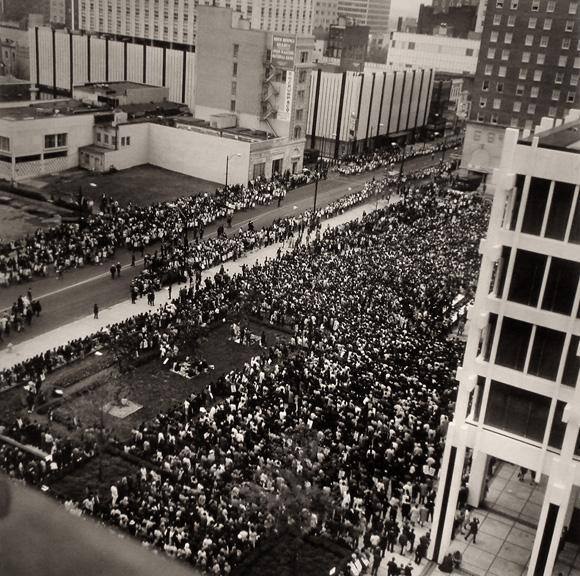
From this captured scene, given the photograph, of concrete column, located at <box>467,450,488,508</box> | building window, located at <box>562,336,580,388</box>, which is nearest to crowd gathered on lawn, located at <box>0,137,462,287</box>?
concrete column, located at <box>467,450,488,508</box>

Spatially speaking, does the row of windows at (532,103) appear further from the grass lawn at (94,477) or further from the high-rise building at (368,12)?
the high-rise building at (368,12)

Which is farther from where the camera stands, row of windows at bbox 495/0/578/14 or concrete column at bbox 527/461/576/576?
row of windows at bbox 495/0/578/14

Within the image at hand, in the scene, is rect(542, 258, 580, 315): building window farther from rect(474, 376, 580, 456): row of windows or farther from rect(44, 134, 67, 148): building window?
rect(44, 134, 67, 148): building window

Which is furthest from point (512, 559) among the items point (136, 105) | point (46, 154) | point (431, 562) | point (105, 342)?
point (136, 105)

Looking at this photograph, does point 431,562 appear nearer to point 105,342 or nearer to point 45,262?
point 105,342

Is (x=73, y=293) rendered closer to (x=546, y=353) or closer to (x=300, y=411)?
(x=300, y=411)
